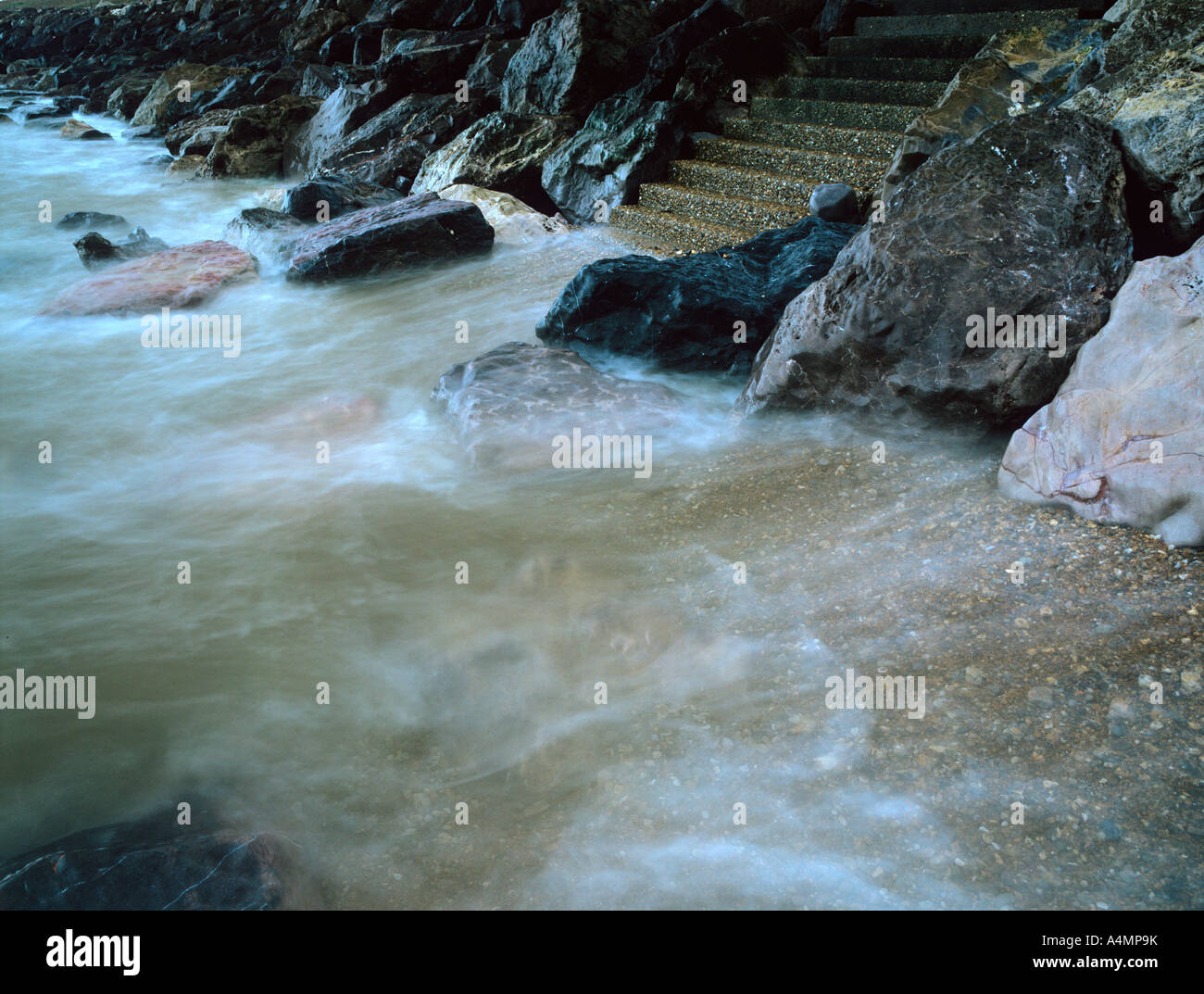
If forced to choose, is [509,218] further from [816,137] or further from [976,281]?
[976,281]

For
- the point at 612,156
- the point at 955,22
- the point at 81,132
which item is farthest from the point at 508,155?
the point at 81,132

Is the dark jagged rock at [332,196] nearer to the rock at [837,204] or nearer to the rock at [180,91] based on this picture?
the rock at [837,204]

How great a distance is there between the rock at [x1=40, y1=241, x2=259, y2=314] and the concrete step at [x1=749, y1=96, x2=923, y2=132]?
576cm

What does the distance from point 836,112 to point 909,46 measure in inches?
49.7

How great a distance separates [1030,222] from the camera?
414 cm

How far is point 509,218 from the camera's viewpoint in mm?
9602

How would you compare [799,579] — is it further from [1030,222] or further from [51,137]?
[51,137]

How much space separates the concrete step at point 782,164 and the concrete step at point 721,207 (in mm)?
188

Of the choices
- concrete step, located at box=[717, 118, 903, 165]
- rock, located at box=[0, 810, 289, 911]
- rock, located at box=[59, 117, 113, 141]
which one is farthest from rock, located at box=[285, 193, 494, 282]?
rock, located at box=[59, 117, 113, 141]

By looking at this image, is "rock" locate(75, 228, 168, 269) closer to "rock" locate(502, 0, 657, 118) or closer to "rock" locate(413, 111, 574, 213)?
"rock" locate(413, 111, 574, 213)

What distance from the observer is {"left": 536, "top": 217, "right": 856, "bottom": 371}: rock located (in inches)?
230

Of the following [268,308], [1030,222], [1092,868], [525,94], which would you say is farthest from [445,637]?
[525,94]

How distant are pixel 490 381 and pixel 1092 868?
13.3 ft

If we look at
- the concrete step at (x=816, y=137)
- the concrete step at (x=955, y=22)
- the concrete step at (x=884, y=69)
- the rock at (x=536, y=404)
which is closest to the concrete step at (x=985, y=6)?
the concrete step at (x=955, y=22)
